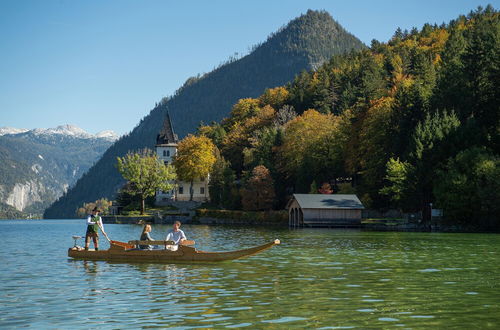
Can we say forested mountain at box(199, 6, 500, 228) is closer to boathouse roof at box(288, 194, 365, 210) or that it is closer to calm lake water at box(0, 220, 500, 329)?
boathouse roof at box(288, 194, 365, 210)

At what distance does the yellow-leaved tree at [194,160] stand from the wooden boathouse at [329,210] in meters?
43.9

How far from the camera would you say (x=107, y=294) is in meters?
22.0

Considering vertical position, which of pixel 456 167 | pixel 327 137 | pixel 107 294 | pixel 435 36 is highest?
pixel 435 36

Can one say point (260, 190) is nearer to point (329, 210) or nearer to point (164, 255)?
point (329, 210)

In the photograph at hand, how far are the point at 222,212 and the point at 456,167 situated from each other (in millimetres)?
57463

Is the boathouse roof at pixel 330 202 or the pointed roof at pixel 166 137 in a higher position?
the pointed roof at pixel 166 137

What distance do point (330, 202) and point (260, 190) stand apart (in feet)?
67.9

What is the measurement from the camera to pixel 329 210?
3728 inches

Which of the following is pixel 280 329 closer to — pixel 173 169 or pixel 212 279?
pixel 212 279

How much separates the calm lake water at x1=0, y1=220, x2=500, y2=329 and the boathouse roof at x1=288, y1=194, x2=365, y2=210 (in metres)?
57.1

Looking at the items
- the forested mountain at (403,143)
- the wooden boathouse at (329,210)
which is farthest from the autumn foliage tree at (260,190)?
the wooden boathouse at (329,210)

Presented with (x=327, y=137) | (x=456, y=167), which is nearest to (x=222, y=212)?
(x=327, y=137)

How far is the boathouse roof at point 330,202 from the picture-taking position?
307 feet

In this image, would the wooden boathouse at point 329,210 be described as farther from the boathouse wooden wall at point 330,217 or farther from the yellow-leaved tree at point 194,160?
the yellow-leaved tree at point 194,160
